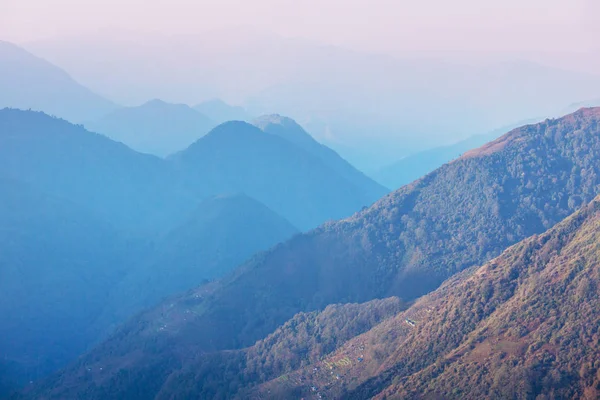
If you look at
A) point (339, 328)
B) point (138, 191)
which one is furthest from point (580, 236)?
point (138, 191)

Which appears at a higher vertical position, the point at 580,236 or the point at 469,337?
the point at 580,236

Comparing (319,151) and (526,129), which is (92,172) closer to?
(319,151)

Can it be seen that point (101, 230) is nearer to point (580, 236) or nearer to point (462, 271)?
point (462, 271)

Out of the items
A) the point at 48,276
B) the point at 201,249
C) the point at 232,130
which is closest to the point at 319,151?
the point at 232,130

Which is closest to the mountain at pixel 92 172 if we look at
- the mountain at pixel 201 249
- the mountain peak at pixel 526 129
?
the mountain at pixel 201 249

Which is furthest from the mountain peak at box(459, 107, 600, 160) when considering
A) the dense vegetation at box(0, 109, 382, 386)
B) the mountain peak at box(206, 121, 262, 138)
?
the mountain peak at box(206, 121, 262, 138)

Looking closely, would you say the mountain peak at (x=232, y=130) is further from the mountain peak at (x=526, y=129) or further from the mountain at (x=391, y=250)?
the mountain peak at (x=526, y=129)
